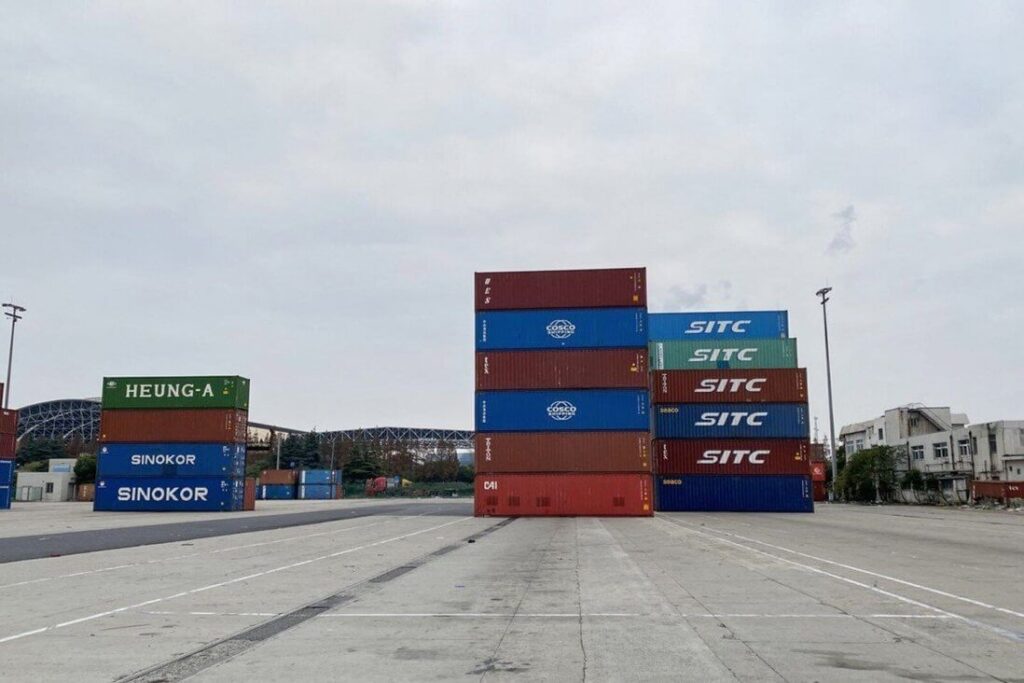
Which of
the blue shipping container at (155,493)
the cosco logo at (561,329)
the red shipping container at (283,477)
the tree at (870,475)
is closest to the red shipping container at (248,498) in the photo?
the blue shipping container at (155,493)

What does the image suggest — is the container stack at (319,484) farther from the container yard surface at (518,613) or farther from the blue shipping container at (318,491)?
the container yard surface at (518,613)

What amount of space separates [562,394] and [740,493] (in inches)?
610

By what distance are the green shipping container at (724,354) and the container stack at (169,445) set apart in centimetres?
2894

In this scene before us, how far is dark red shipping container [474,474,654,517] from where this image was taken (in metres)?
39.8

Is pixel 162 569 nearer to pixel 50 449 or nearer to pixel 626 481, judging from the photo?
pixel 626 481

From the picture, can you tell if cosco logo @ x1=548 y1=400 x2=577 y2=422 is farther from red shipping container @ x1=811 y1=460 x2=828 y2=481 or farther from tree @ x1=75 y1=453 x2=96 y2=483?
tree @ x1=75 y1=453 x2=96 y2=483

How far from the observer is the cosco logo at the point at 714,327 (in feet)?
182

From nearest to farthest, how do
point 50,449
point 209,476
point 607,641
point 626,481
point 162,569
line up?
1. point 607,641
2. point 162,569
3. point 626,481
4. point 209,476
5. point 50,449

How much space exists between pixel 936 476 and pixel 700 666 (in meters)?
67.1

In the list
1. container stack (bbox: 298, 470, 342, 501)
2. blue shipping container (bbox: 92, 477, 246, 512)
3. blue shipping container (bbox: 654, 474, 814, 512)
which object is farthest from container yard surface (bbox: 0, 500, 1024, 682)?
container stack (bbox: 298, 470, 342, 501)

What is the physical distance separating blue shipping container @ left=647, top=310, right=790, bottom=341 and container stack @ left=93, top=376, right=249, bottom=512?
2953cm

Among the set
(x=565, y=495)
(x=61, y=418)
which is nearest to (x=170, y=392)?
(x=565, y=495)

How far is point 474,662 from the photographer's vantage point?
7.89 metres

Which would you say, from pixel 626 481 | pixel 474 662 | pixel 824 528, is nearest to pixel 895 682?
pixel 474 662
